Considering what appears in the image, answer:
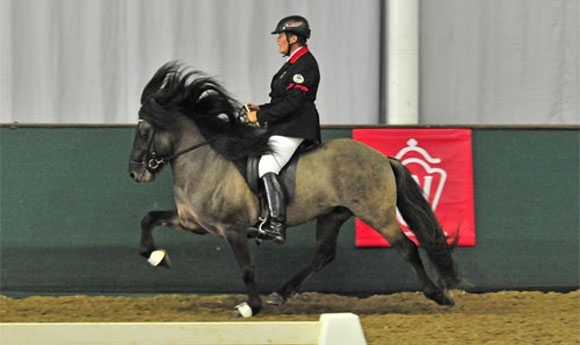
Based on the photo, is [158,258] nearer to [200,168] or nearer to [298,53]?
[200,168]

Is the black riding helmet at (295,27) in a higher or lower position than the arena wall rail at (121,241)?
higher

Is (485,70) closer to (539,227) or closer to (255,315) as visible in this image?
(539,227)

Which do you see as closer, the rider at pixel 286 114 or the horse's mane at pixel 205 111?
the rider at pixel 286 114

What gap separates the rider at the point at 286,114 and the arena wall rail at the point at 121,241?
1148 mm

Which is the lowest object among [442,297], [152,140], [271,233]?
[442,297]

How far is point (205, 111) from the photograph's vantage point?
867 centimetres

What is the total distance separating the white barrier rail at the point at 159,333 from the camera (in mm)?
5543

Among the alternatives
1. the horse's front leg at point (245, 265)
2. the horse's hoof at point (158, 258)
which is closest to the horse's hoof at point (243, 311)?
the horse's front leg at point (245, 265)

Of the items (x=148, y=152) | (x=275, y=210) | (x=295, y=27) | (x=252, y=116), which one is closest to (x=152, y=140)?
(x=148, y=152)

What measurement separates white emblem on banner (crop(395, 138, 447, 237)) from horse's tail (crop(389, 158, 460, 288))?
77 cm

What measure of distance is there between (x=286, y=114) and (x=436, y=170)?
5.84ft

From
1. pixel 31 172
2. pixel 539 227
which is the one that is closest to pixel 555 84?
pixel 539 227

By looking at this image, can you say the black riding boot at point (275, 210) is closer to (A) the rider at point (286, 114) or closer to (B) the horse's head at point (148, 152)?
(A) the rider at point (286, 114)

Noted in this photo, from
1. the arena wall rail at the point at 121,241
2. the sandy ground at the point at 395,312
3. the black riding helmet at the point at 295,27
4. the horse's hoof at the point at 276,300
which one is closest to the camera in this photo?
the sandy ground at the point at 395,312
